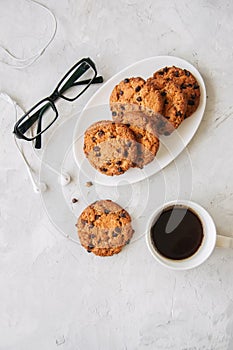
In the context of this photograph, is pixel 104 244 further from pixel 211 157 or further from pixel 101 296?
pixel 211 157

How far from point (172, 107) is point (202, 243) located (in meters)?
0.33

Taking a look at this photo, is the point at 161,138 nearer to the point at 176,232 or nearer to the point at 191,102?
the point at 191,102

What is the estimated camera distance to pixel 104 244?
4.21 feet

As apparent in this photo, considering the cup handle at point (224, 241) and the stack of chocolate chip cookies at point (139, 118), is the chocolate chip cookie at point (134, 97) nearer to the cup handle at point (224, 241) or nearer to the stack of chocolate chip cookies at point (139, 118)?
the stack of chocolate chip cookies at point (139, 118)

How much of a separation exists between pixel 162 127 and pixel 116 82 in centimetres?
18

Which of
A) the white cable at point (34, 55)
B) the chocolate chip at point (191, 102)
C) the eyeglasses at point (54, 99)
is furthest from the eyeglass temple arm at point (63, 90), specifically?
the chocolate chip at point (191, 102)

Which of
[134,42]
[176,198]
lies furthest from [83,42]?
[176,198]

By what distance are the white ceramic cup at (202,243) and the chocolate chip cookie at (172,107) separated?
7.1 inches

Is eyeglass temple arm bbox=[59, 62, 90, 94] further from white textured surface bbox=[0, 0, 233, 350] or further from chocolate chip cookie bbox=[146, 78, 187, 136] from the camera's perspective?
chocolate chip cookie bbox=[146, 78, 187, 136]

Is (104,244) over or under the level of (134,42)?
under

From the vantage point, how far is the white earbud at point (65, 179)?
1.32 metres

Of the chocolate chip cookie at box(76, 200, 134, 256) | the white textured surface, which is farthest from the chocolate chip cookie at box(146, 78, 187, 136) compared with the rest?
the chocolate chip cookie at box(76, 200, 134, 256)

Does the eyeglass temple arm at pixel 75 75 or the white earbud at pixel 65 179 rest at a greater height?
the eyeglass temple arm at pixel 75 75

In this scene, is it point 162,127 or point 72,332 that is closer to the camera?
point 162,127
